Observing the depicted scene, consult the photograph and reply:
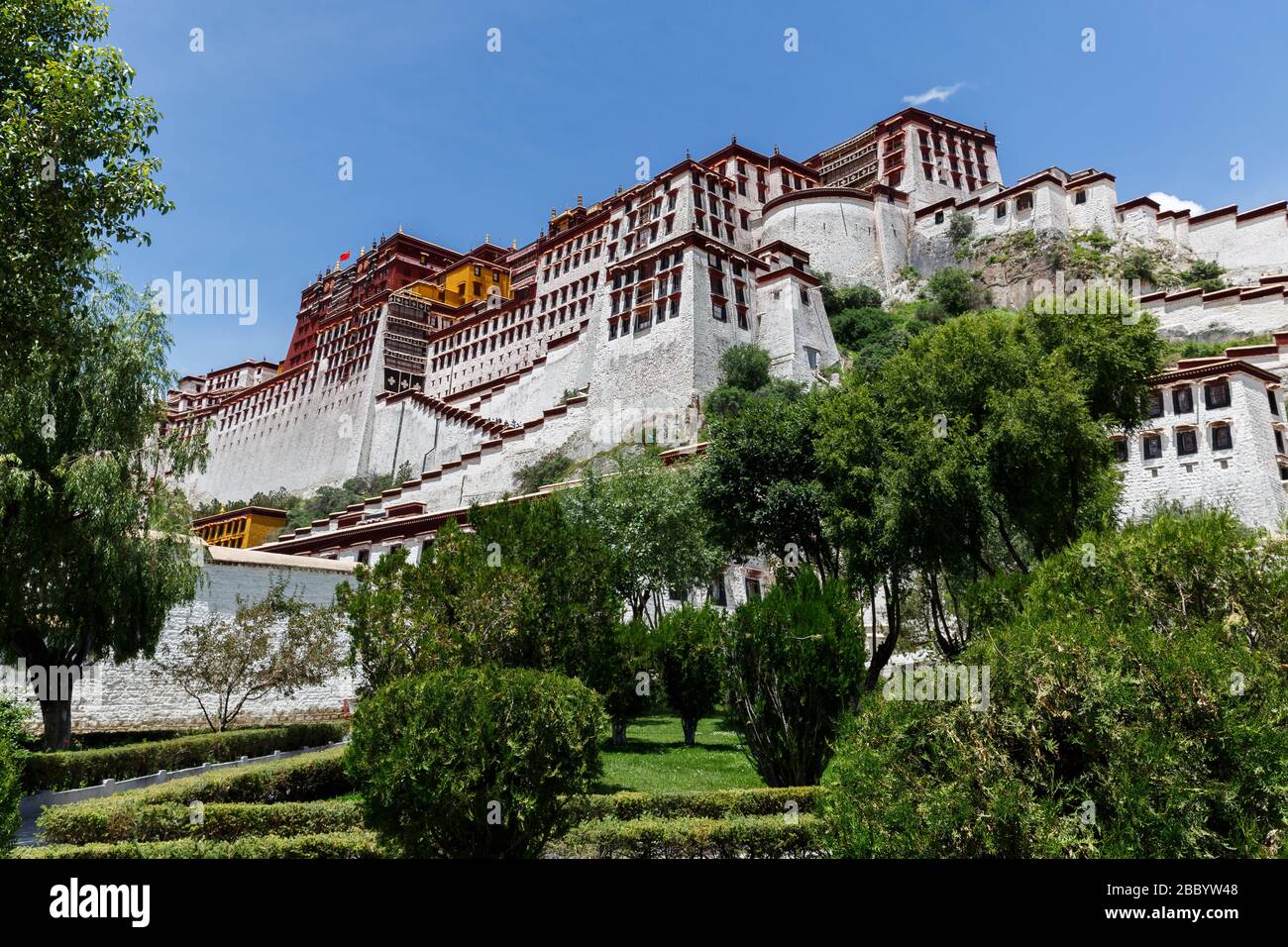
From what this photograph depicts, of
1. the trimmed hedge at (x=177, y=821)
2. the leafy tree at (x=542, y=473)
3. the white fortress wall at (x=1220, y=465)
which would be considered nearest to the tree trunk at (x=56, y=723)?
the trimmed hedge at (x=177, y=821)

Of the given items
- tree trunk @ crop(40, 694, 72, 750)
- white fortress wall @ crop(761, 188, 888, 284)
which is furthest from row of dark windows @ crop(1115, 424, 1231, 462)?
tree trunk @ crop(40, 694, 72, 750)

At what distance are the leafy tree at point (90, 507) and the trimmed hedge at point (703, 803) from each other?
12366 mm

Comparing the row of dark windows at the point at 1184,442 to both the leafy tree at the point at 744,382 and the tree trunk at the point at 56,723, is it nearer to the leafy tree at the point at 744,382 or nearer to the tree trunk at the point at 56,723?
the leafy tree at the point at 744,382

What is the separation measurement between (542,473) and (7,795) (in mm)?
44598

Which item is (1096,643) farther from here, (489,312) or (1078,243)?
(489,312)

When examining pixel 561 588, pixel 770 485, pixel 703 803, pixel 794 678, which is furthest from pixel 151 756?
pixel 770 485

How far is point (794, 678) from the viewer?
513 inches

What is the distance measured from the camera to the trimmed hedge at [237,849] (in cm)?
862

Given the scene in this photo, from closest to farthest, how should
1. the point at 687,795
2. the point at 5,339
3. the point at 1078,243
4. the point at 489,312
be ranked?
the point at 5,339, the point at 687,795, the point at 1078,243, the point at 489,312

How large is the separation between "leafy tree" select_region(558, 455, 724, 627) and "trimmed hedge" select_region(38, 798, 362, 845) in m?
17.7
